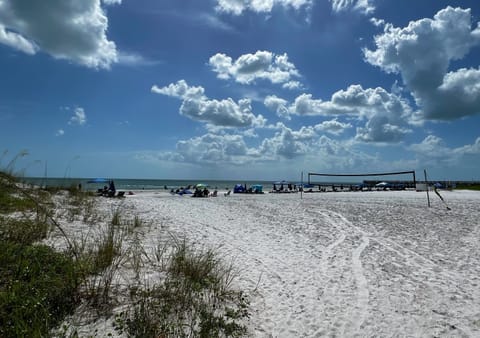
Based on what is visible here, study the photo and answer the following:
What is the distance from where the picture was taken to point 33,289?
271cm

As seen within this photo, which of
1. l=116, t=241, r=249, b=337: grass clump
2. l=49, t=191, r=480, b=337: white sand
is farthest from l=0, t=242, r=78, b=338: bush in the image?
l=49, t=191, r=480, b=337: white sand

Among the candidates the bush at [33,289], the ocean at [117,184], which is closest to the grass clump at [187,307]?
the bush at [33,289]

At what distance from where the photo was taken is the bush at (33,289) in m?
2.33

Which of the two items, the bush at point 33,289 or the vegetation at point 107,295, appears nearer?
the bush at point 33,289

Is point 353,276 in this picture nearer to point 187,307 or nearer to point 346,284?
point 346,284

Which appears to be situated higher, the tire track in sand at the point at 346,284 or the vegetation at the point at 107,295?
the vegetation at the point at 107,295

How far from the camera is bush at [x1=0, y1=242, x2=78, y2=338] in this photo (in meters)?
2.33

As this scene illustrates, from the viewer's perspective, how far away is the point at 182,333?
2.58 meters

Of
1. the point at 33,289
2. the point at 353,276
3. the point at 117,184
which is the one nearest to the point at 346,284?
the point at 353,276

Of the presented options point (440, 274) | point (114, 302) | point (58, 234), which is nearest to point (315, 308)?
point (114, 302)

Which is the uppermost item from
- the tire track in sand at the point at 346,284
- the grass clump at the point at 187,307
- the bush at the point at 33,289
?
the bush at the point at 33,289

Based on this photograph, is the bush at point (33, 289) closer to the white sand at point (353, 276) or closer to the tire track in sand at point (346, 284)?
the white sand at point (353, 276)

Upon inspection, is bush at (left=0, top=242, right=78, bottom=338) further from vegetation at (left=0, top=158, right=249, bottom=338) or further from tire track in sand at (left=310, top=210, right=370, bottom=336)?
tire track in sand at (left=310, top=210, right=370, bottom=336)

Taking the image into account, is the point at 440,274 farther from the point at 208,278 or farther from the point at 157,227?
the point at 157,227
